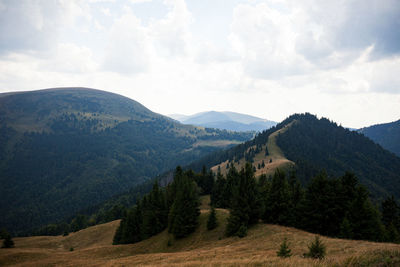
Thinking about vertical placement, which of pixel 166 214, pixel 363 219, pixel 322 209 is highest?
Result: pixel 322 209

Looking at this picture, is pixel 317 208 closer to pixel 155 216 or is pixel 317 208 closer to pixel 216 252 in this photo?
pixel 216 252

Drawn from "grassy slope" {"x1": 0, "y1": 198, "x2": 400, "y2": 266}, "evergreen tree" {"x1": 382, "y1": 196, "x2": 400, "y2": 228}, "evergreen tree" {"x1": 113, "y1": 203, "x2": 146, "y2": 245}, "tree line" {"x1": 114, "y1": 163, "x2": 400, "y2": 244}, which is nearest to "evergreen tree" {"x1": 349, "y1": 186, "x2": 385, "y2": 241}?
"tree line" {"x1": 114, "y1": 163, "x2": 400, "y2": 244}

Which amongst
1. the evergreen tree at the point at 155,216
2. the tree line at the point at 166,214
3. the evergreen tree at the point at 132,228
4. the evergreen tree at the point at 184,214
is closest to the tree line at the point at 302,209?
the evergreen tree at the point at 184,214

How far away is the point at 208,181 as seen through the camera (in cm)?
8256

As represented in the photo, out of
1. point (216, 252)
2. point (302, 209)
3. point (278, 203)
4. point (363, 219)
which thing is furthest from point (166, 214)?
point (363, 219)

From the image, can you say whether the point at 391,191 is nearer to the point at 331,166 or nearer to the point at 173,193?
the point at 331,166

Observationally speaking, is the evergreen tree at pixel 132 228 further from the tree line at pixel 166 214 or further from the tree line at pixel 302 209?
the tree line at pixel 302 209

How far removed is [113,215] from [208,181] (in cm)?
6821

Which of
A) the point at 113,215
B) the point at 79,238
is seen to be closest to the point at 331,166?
the point at 113,215

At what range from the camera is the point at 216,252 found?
81.8 ft

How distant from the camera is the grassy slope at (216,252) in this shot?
1304 cm

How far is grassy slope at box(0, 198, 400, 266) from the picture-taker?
1304cm

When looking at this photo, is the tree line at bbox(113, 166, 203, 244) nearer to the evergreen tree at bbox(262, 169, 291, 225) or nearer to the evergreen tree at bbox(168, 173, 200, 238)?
the evergreen tree at bbox(168, 173, 200, 238)

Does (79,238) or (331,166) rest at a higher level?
(331,166)
